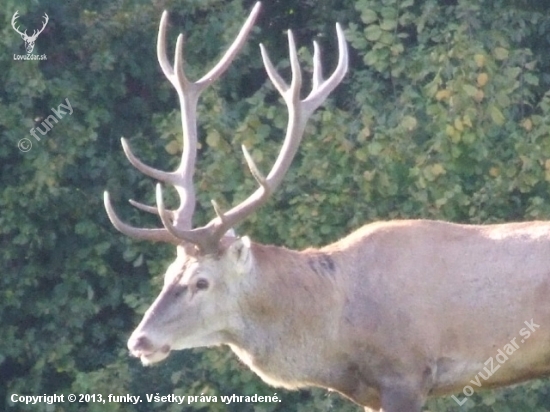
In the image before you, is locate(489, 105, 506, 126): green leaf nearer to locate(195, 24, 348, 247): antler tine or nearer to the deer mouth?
locate(195, 24, 348, 247): antler tine

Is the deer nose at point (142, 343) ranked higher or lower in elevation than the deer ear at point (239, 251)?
lower

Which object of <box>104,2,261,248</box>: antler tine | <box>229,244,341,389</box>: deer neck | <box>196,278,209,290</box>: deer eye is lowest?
<box>229,244,341,389</box>: deer neck

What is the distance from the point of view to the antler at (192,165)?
5.45 meters

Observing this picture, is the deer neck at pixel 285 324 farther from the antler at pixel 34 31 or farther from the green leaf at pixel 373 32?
the antler at pixel 34 31

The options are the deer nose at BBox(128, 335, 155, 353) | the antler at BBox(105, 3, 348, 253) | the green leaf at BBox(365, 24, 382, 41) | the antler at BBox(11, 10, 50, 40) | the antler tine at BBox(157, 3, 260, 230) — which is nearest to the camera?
the deer nose at BBox(128, 335, 155, 353)

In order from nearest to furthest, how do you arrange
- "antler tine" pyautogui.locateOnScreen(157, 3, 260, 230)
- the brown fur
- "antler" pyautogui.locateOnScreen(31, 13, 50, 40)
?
the brown fur, "antler tine" pyautogui.locateOnScreen(157, 3, 260, 230), "antler" pyautogui.locateOnScreen(31, 13, 50, 40)

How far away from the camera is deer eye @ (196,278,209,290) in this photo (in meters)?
5.46

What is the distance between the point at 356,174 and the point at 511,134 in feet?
3.16

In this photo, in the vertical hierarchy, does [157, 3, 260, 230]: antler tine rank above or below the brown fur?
above

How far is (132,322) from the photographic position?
916 cm

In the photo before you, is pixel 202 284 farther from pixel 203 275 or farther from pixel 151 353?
pixel 151 353

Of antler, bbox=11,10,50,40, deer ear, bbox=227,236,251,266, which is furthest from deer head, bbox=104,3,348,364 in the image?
antler, bbox=11,10,50,40

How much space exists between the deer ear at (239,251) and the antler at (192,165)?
65mm

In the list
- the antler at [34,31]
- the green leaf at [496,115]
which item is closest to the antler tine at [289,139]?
the green leaf at [496,115]
